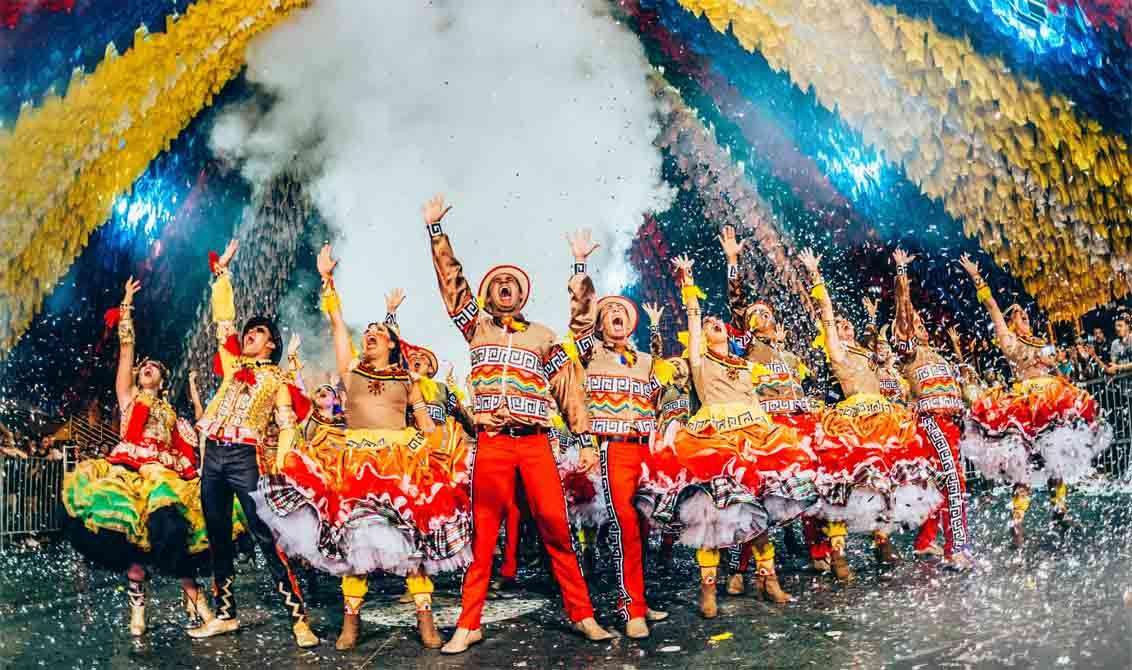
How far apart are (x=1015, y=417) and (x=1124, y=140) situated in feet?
6.64

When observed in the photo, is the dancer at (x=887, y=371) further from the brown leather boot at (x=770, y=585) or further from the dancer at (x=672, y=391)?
the brown leather boot at (x=770, y=585)

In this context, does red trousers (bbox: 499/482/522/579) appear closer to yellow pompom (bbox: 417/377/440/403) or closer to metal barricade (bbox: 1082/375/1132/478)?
yellow pompom (bbox: 417/377/440/403)

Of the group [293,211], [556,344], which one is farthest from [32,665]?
[293,211]

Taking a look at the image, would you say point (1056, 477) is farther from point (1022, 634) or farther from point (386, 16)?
point (386, 16)

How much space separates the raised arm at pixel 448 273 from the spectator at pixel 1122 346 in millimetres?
4261

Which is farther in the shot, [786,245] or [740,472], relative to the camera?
[786,245]

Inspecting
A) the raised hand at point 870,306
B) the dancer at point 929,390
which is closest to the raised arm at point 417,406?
the dancer at point 929,390

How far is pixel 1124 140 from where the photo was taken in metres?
5.99

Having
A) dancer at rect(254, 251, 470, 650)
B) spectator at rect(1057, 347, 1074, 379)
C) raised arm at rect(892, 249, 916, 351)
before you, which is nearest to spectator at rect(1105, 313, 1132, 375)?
spectator at rect(1057, 347, 1074, 379)

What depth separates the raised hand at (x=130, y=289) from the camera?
5.54 metres

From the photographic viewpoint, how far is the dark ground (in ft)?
13.4

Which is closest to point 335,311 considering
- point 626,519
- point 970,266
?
point 626,519

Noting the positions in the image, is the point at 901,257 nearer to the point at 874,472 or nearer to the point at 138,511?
the point at 874,472

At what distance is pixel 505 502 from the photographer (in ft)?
15.0
